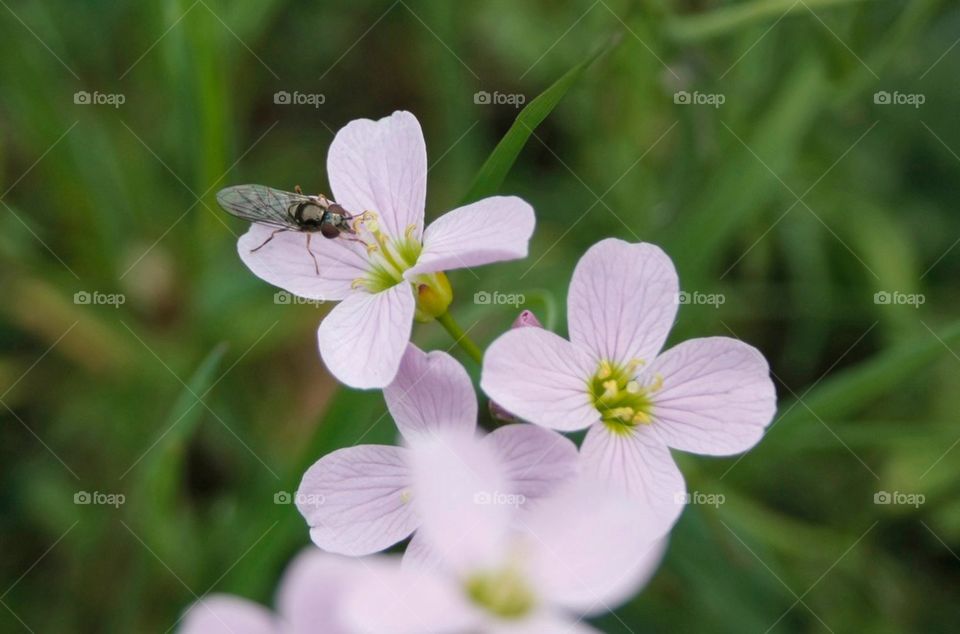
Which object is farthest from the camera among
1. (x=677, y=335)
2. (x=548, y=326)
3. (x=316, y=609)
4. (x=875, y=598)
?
(x=875, y=598)

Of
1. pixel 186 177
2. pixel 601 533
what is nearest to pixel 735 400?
pixel 601 533

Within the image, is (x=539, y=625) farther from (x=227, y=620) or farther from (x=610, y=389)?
(x=610, y=389)

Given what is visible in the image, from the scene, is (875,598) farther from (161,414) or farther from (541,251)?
(161,414)

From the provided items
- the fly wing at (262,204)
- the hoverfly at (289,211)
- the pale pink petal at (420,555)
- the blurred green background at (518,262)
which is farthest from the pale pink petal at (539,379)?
the blurred green background at (518,262)

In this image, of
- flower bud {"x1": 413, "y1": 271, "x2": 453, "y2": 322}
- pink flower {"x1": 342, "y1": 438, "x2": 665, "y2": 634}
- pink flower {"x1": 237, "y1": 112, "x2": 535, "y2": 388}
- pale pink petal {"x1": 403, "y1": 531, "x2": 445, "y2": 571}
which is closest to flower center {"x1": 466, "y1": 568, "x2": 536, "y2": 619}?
pink flower {"x1": 342, "y1": 438, "x2": 665, "y2": 634}

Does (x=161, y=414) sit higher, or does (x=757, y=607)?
(x=161, y=414)

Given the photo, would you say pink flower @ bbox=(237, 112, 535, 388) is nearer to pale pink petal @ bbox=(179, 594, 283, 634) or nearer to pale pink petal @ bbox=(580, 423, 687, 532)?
pale pink petal @ bbox=(580, 423, 687, 532)
